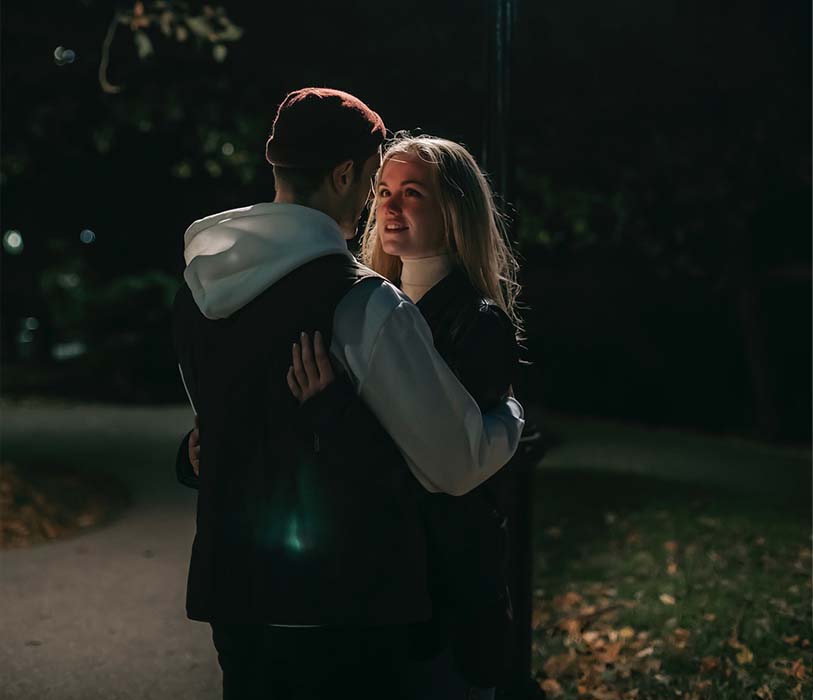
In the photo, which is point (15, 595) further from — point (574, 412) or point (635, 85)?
point (574, 412)

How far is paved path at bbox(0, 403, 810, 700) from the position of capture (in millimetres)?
4684

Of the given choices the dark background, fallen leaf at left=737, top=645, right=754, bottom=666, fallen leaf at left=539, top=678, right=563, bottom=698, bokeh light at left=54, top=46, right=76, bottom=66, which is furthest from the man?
bokeh light at left=54, top=46, right=76, bottom=66

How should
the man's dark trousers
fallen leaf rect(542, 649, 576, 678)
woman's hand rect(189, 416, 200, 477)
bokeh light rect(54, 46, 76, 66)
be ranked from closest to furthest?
the man's dark trousers, woman's hand rect(189, 416, 200, 477), fallen leaf rect(542, 649, 576, 678), bokeh light rect(54, 46, 76, 66)

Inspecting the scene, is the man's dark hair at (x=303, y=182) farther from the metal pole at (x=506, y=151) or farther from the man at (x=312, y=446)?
the metal pole at (x=506, y=151)

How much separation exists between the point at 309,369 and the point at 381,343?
0.15 metres

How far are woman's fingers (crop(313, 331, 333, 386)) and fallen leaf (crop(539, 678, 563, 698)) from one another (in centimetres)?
312

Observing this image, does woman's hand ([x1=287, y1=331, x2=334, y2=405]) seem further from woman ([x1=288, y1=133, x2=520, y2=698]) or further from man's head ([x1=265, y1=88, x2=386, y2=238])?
man's head ([x1=265, y1=88, x2=386, y2=238])

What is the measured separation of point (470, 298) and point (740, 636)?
11.7ft

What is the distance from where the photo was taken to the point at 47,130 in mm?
10117

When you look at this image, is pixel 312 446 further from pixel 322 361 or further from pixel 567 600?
pixel 567 600

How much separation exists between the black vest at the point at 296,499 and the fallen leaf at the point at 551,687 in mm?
2806

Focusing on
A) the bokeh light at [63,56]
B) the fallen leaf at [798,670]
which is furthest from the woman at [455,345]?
the bokeh light at [63,56]

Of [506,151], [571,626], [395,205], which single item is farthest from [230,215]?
[571,626]

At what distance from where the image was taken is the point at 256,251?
6.93ft
